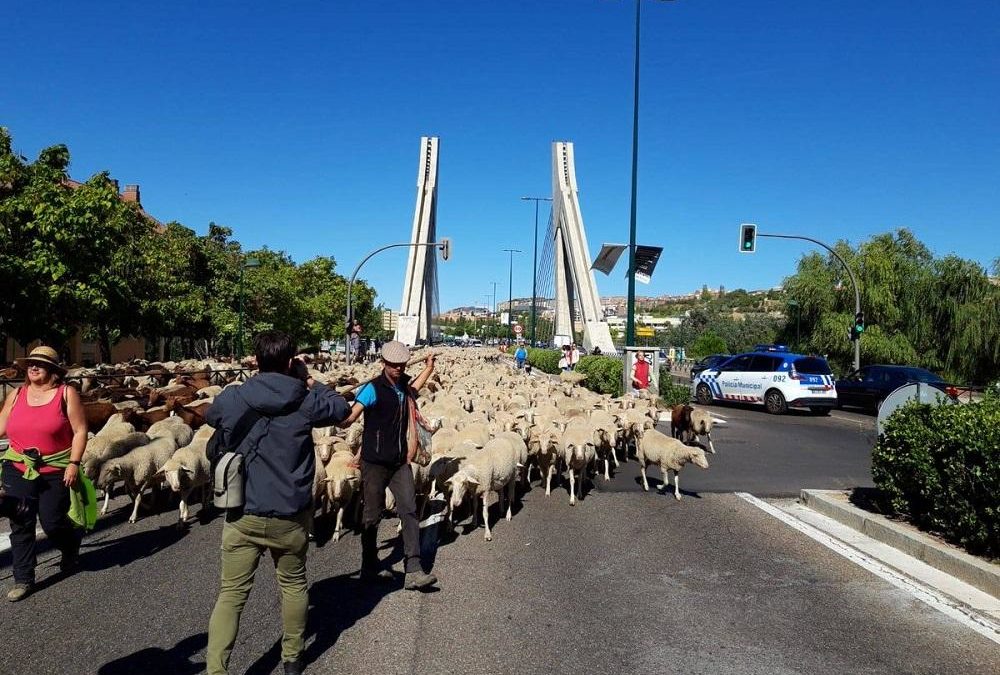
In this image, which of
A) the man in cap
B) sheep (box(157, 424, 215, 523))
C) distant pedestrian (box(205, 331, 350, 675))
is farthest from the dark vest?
sheep (box(157, 424, 215, 523))

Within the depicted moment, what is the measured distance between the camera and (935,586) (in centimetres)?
547

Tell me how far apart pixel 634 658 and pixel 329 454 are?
166 inches

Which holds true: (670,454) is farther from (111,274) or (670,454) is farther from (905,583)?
(111,274)

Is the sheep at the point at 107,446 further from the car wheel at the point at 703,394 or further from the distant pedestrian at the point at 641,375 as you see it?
the car wheel at the point at 703,394

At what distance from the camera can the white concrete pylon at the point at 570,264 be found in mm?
47938

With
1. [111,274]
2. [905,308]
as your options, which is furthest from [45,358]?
[905,308]

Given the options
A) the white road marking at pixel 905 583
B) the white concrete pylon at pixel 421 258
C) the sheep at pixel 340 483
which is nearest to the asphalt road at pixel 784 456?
the white road marking at pixel 905 583

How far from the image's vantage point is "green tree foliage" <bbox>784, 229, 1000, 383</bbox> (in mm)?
32312

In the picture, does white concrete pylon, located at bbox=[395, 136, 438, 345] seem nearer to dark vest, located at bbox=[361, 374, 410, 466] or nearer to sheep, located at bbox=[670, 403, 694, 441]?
sheep, located at bbox=[670, 403, 694, 441]

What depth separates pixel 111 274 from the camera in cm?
2600

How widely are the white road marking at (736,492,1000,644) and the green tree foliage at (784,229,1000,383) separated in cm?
3016

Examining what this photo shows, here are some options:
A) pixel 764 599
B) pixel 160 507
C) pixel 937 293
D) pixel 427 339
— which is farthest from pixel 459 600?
Answer: pixel 427 339

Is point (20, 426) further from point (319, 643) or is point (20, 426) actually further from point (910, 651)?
point (910, 651)

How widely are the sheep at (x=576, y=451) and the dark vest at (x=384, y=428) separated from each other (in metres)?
3.59
